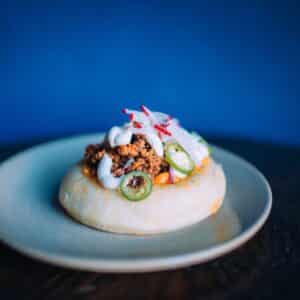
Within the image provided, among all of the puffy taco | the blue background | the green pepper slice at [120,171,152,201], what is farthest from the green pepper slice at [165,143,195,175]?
the blue background

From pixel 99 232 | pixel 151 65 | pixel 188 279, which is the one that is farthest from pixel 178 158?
pixel 151 65

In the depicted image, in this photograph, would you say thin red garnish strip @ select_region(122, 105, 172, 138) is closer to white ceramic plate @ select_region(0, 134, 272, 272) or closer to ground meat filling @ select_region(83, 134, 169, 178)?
ground meat filling @ select_region(83, 134, 169, 178)

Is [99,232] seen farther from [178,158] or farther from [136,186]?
[178,158]

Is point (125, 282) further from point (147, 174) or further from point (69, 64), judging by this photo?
point (69, 64)

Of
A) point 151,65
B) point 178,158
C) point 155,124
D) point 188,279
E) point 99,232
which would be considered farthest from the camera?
point 151,65

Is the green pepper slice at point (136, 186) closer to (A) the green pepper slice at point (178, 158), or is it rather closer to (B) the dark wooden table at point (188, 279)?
(A) the green pepper slice at point (178, 158)

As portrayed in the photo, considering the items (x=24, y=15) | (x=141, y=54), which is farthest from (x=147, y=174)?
(x=24, y=15)

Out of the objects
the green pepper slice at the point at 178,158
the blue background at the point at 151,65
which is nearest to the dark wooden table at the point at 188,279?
the green pepper slice at the point at 178,158
